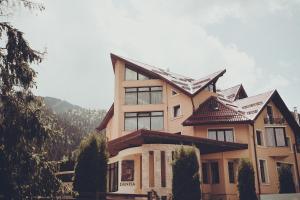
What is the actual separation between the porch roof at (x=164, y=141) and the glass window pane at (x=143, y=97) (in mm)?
6880

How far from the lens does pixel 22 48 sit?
11.9 metres

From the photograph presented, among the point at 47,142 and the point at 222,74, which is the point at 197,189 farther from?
the point at 222,74

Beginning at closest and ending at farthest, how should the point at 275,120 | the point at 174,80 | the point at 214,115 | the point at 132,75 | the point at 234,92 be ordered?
the point at 214,115 < the point at 275,120 < the point at 174,80 < the point at 132,75 < the point at 234,92

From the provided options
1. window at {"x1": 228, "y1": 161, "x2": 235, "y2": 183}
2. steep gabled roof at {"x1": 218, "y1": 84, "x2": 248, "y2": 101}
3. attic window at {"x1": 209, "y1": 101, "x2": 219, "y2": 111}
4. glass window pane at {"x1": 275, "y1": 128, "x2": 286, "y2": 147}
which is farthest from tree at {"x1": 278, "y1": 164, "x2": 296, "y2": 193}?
steep gabled roof at {"x1": 218, "y1": 84, "x2": 248, "y2": 101}

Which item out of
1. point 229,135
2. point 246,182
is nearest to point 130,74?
point 229,135

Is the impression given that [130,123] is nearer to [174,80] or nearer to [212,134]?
[174,80]

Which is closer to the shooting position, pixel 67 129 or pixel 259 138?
pixel 259 138

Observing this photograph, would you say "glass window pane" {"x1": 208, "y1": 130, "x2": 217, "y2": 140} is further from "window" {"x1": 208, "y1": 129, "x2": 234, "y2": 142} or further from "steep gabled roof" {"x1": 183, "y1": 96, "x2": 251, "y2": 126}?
"steep gabled roof" {"x1": 183, "y1": 96, "x2": 251, "y2": 126}

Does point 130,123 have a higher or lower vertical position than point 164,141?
higher

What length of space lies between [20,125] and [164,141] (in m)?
13.2

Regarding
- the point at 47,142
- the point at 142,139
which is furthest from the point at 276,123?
the point at 47,142

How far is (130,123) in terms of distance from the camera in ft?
104

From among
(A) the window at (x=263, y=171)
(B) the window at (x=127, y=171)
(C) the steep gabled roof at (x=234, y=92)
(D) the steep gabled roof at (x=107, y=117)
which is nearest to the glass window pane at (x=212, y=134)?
(A) the window at (x=263, y=171)

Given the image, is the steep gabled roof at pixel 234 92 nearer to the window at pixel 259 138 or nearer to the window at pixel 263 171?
the window at pixel 259 138
